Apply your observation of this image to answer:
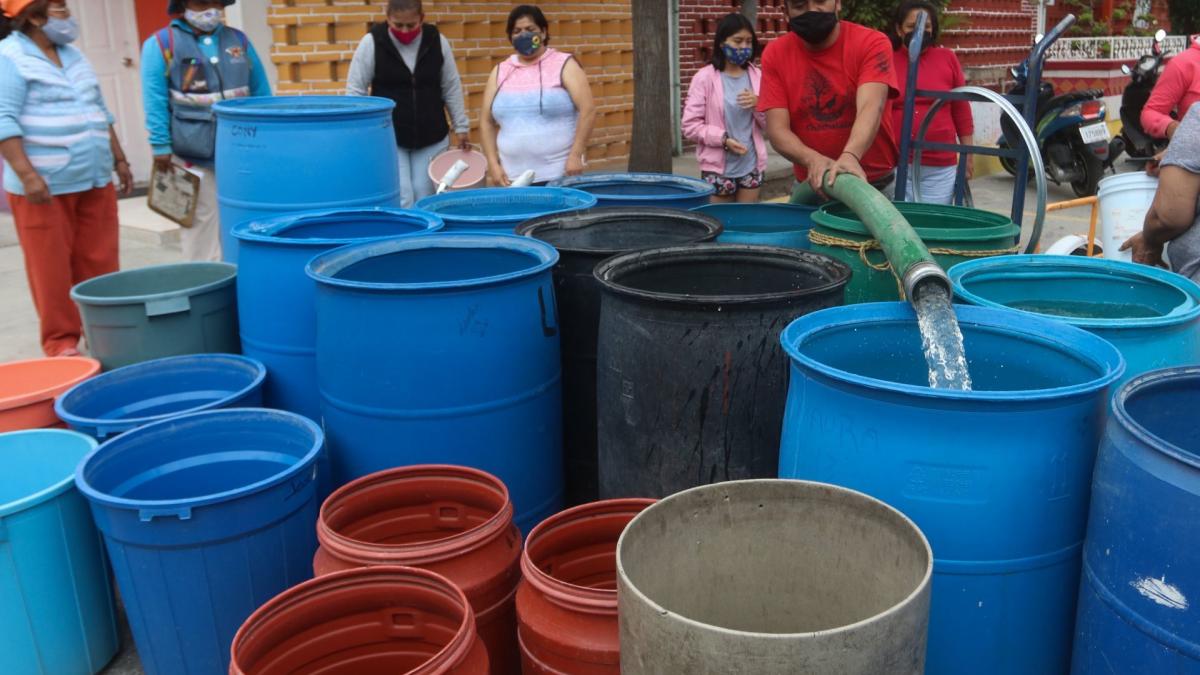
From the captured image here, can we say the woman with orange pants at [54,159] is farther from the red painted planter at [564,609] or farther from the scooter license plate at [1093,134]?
the scooter license plate at [1093,134]

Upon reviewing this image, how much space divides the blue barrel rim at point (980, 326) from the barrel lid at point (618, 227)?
121cm

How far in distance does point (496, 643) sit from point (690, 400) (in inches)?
33.2

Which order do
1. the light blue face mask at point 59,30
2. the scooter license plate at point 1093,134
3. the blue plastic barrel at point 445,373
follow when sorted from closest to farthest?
the blue plastic barrel at point 445,373 < the light blue face mask at point 59,30 < the scooter license plate at point 1093,134

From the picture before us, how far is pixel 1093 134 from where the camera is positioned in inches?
420

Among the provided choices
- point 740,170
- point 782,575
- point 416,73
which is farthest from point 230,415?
point 740,170

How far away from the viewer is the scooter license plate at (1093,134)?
10.6 m

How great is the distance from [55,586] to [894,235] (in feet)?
9.06

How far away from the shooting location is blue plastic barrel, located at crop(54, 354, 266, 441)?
3.64 m

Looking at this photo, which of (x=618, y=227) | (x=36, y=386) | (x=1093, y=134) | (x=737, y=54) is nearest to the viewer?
(x=618, y=227)

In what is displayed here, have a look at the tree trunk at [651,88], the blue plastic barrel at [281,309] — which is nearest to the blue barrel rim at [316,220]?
the blue plastic barrel at [281,309]

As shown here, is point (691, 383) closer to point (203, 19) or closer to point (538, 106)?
point (538, 106)

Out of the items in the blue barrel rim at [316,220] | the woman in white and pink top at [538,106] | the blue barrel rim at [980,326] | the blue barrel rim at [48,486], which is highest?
the woman in white and pink top at [538,106]

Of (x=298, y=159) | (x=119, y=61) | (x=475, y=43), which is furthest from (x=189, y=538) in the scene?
(x=119, y=61)

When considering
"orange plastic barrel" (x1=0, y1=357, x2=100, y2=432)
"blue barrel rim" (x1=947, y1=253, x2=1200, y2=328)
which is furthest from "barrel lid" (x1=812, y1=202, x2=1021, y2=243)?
"orange plastic barrel" (x1=0, y1=357, x2=100, y2=432)
